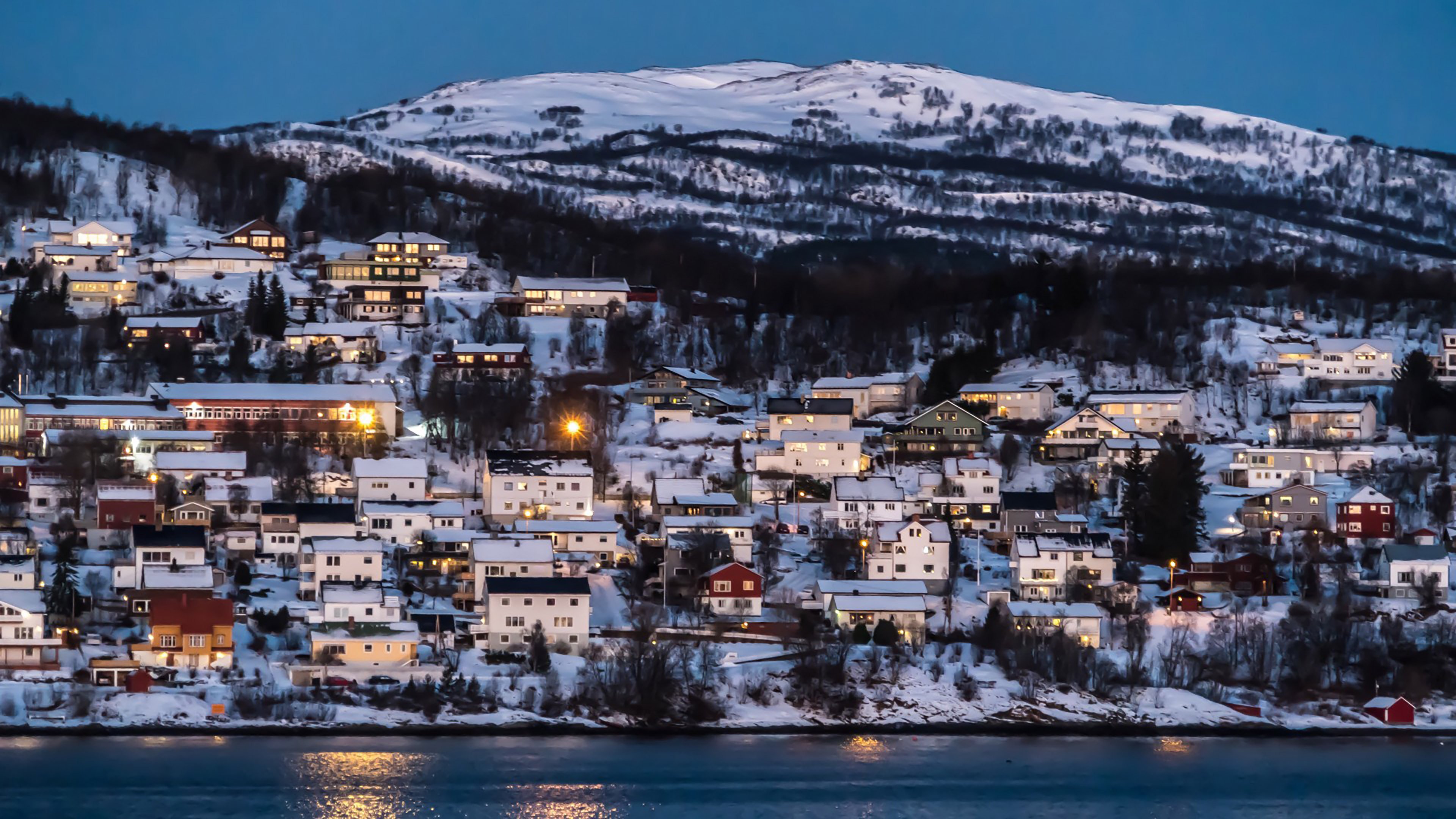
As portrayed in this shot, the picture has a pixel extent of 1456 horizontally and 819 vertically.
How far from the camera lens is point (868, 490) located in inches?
1747

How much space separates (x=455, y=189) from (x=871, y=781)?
173 ft

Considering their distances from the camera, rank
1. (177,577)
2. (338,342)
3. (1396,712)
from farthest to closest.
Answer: (338,342), (177,577), (1396,712)

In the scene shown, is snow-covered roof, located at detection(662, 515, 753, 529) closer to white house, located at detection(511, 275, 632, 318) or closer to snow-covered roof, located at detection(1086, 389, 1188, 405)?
snow-covered roof, located at detection(1086, 389, 1188, 405)

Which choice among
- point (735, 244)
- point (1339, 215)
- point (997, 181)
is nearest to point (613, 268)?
point (735, 244)

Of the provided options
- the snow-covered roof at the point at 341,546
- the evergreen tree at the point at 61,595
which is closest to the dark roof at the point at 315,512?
the snow-covered roof at the point at 341,546

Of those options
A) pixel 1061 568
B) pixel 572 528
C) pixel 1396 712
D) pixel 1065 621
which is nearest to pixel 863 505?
pixel 1061 568

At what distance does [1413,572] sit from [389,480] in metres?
19.3

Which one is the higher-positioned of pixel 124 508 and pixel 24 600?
pixel 124 508

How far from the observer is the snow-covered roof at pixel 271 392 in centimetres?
4928


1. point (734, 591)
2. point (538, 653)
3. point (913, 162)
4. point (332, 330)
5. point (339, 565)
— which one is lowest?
point (538, 653)

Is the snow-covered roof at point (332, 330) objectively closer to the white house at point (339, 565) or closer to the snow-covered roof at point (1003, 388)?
the snow-covered roof at point (1003, 388)

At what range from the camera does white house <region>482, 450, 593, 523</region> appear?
4341cm

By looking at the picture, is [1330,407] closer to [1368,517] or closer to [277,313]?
[1368,517]

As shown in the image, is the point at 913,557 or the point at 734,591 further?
the point at 913,557
